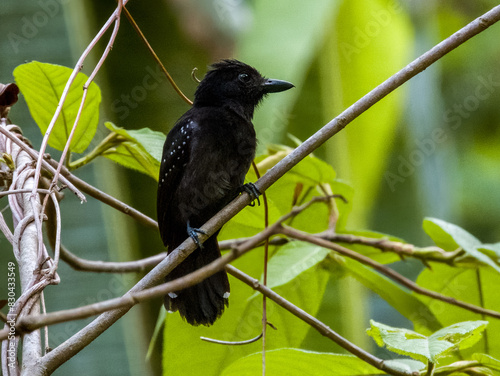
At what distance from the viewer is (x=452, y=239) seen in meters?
1.66

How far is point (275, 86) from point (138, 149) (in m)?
0.68

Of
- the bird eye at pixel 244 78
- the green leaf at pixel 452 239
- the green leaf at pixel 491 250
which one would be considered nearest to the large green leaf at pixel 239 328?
the green leaf at pixel 452 239

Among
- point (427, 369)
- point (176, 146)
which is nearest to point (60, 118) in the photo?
point (176, 146)

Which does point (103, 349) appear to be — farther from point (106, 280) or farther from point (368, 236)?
point (368, 236)

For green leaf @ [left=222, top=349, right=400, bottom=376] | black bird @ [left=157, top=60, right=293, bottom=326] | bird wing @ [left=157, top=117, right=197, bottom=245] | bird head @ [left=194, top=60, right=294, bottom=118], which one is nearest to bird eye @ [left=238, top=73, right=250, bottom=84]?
bird head @ [left=194, top=60, right=294, bottom=118]

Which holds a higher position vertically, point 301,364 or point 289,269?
point 289,269

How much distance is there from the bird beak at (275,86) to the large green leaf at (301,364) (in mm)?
1063

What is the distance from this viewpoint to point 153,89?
97.6 inches

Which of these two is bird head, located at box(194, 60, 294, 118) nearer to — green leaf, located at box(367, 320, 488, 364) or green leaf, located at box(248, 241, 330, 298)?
green leaf, located at box(248, 241, 330, 298)

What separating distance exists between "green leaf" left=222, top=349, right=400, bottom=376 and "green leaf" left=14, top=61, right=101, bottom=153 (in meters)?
0.79

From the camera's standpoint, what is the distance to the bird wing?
80.2 inches

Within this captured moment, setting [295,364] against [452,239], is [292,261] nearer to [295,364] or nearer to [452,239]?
[295,364]

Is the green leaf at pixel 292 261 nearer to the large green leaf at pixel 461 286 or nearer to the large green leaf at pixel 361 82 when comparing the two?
the large green leaf at pixel 461 286

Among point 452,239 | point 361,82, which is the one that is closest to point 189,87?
point 361,82
